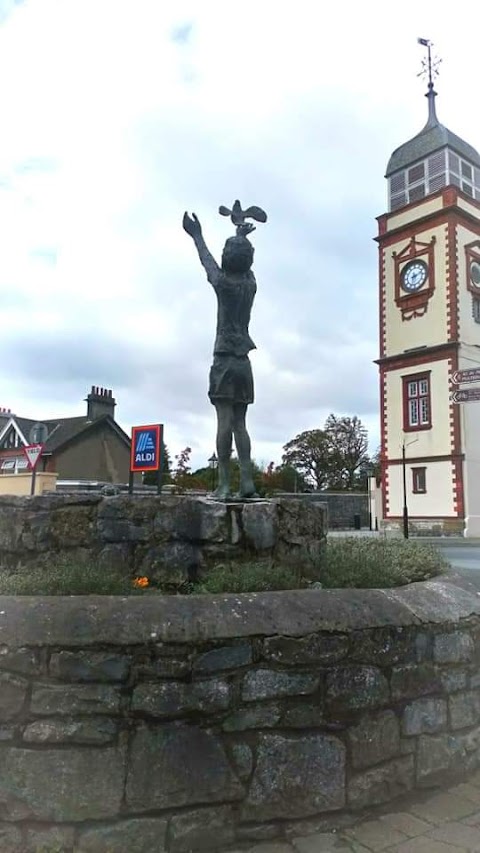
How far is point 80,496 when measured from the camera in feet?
14.0

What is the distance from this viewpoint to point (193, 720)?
3.06 m

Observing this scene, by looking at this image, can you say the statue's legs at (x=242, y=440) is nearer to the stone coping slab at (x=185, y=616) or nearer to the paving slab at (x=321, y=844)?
the stone coping slab at (x=185, y=616)

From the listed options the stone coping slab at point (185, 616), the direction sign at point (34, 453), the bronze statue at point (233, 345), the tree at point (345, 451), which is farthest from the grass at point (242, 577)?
the tree at point (345, 451)

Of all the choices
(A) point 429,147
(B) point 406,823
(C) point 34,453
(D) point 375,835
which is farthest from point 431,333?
(D) point 375,835

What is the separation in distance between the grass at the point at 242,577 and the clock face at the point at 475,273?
94.0 ft

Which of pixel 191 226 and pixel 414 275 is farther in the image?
pixel 414 275

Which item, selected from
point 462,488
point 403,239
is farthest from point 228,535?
point 403,239

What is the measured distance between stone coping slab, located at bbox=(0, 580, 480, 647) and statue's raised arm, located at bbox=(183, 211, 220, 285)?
3.07 metres

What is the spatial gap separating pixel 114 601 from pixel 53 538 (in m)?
1.17

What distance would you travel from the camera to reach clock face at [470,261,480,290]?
1215 inches

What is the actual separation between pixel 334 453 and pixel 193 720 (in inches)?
2379

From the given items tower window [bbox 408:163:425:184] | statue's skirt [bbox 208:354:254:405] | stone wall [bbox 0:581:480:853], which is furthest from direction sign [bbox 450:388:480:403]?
tower window [bbox 408:163:425:184]

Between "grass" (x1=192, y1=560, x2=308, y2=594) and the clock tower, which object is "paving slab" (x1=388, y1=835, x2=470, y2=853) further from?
the clock tower

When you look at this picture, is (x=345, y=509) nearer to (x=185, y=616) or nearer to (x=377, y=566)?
(x=377, y=566)
